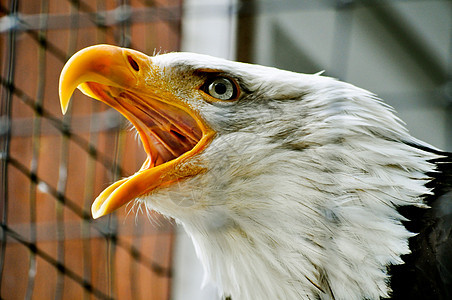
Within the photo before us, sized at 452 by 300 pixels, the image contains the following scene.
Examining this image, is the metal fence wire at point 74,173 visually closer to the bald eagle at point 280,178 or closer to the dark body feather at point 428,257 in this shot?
the bald eagle at point 280,178

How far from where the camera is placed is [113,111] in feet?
6.49

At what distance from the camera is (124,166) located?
2.21 metres

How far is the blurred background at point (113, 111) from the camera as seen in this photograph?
1.85 m

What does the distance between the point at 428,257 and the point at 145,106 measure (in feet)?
2.04

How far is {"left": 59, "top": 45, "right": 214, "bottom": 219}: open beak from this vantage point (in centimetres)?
105

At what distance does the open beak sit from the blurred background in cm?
60

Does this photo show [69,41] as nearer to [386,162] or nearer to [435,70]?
[435,70]

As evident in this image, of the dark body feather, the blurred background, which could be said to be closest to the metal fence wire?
the blurred background

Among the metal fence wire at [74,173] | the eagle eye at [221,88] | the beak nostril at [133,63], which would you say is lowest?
the metal fence wire at [74,173]

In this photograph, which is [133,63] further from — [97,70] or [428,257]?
[428,257]

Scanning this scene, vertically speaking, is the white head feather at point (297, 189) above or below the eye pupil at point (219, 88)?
below

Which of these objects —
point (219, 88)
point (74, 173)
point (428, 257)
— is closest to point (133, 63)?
point (219, 88)

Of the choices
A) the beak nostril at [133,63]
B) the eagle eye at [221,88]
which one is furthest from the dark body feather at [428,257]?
the beak nostril at [133,63]

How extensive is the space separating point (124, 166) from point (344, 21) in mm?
1274
